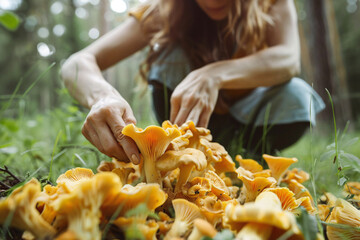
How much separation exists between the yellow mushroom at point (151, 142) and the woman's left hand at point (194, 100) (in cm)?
39

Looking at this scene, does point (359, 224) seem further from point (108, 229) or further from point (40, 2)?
point (40, 2)

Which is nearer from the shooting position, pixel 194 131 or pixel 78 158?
pixel 194 131

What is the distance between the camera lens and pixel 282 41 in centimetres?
217

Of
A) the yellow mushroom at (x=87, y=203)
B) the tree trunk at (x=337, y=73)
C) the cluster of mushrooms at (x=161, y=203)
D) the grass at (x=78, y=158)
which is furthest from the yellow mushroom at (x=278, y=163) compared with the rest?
the tree trunk at (x=337, y=73)

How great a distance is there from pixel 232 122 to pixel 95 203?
208 cm

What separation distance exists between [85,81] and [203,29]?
49.5 inches

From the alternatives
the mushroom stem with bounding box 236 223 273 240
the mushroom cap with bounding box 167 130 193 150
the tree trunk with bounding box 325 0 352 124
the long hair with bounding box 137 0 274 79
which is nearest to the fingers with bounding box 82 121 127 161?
the mushroom cap with bounding box 167 130 193 150

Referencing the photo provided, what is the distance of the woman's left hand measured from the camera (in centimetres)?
138

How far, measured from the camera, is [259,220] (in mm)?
658

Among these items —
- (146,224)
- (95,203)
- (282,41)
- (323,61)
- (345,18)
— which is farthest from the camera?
(345,18)

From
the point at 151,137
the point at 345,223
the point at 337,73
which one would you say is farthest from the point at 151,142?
the point at 337,73

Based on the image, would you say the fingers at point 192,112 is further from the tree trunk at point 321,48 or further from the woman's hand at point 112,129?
the tree trunk at point 321,48

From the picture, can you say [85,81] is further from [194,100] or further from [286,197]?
[286,197]

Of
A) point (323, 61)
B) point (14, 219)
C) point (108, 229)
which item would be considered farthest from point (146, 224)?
point (323, 61)
